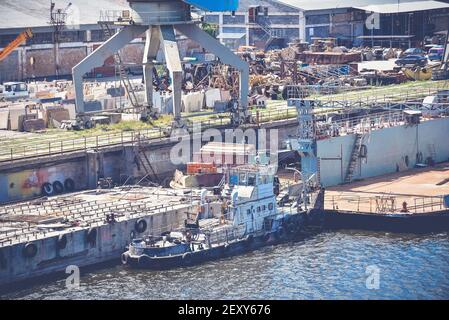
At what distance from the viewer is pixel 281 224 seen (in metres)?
57.5

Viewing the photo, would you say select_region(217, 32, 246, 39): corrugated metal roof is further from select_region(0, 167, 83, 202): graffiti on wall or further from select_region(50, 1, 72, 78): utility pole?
select_region(0, 167, 83, 202): graffiti on wall

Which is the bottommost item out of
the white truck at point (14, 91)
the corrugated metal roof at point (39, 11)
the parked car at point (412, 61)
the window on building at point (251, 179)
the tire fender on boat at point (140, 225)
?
the tire fender on boat at point (140, 225)

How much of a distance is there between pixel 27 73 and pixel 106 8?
36.1 feet

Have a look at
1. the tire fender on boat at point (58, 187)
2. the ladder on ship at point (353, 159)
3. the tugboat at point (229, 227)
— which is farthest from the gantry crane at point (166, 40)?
the tugboat at point (229, 227)

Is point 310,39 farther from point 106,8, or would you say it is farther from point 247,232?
point 247,232

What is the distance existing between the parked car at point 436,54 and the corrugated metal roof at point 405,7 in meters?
11.0

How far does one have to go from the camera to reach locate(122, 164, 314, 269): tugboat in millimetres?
52656

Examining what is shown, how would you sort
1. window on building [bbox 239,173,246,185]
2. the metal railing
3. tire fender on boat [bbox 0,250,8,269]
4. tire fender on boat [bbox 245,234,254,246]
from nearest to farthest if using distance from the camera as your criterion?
tire fender on boat [bbox 0,250,8,269] < tire fender on boat [bbox 245,234,254,246] < window on building [bbox 239,173,246,185] < the metal railing

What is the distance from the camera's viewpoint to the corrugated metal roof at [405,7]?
120 metres

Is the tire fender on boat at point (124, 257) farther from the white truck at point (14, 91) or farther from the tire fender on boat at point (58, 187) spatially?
the white truck at point (14, 91)

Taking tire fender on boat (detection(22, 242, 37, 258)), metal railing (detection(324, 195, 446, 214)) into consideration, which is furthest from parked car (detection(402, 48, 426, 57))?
tire fender on boat (detection(22, 242, 37, 258))

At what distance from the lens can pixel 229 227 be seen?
2174 inches

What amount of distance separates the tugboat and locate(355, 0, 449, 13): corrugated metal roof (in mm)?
64145
